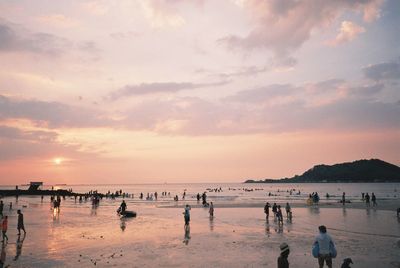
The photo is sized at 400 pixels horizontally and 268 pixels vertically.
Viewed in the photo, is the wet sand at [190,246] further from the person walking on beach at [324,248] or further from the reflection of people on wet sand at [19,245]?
the person walking on beach at [324,248]

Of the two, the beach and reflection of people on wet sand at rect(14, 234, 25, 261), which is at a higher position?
reflection of people on wet sand at rect(14, 234, 25, 261)

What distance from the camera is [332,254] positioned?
11484 mm

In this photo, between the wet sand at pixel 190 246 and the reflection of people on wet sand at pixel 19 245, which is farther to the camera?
the reflection of people on wet sand at pixel 19 245

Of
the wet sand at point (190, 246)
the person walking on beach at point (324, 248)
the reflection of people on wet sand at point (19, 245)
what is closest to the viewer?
the person walking on beach at point (324, 248)

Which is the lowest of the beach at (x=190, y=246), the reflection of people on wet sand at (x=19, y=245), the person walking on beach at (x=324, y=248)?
the beach at (x=190, y=246)

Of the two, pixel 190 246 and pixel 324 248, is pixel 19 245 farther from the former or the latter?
pixel 324 248

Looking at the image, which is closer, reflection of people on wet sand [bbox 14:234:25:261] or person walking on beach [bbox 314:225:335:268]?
person walking on beach [bbox 314:225:335:268]

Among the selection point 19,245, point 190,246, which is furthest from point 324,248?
point 19,245

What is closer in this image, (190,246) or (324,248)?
(324,248)

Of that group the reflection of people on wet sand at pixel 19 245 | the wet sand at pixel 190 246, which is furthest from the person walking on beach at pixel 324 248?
the reflection of people on wet sand at pixel 19 245

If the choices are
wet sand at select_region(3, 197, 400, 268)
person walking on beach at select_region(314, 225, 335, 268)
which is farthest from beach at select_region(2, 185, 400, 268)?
person walking on beach at select_region(314, 225, 335, 268)

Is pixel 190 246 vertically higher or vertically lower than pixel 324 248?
lower

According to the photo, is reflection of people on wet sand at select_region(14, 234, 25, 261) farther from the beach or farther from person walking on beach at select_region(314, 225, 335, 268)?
person walking on beach at select_region(314, 225, 335, 268)

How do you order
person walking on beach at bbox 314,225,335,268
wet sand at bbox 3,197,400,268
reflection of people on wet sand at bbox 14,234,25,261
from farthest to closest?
reflection of people on wet sand at bbox 14,234,25,261, wet sand at bbox 3,197,400,268, person walking on beach at bbox 314,225,335,268
